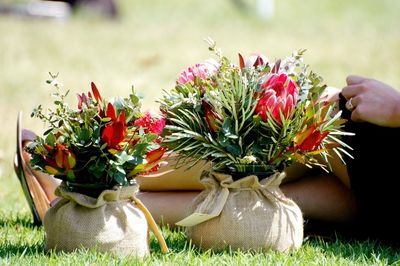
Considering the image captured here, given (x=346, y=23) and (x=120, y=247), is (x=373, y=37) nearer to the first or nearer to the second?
(x=346, y=23)

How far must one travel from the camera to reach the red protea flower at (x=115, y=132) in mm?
2312

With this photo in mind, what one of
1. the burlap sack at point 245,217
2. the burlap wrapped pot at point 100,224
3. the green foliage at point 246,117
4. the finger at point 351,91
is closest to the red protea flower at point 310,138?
the green foliage at point 246,117

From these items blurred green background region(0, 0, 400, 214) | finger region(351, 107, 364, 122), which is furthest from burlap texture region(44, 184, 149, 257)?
blurred green background region(0, 0, 400, 214)

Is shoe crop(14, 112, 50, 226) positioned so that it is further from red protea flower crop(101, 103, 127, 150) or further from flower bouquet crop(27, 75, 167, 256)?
red protea flower crop(101, 103, 127, 150)

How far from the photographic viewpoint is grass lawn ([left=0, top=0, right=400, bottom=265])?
2.51m

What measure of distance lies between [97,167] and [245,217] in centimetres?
45

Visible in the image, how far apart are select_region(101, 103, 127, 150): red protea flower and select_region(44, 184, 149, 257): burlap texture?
0.13 meters

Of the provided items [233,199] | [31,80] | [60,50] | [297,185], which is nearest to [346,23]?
[60,50]

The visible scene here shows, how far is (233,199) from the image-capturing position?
2.45 meters

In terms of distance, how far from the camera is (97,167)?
7.61 ft

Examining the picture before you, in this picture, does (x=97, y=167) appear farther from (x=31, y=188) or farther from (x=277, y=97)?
(x=31, y=188)

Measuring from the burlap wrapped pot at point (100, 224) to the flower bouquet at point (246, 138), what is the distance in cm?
16

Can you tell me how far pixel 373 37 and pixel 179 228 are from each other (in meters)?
7.22

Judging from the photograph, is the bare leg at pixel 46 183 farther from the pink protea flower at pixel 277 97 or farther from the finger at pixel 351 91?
the finger at pixel 351 91
